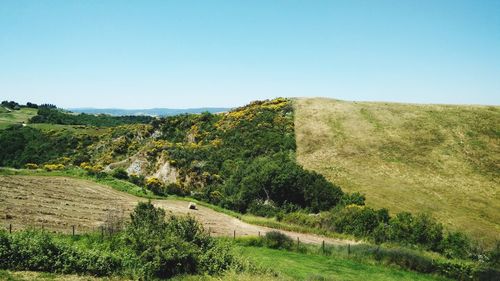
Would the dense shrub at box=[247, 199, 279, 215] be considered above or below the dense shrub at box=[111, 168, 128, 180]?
below

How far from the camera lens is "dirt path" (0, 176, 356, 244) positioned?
107 ft

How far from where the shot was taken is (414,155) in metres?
61.2

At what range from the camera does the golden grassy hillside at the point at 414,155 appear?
46.4 metres

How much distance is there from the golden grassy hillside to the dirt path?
49.5 ft

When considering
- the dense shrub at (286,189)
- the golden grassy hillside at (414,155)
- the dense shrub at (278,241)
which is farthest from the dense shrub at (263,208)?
A: the dense shrub at (278,241)

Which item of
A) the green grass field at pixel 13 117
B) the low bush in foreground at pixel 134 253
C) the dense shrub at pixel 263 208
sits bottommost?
the dense shrub at pixel 263 208

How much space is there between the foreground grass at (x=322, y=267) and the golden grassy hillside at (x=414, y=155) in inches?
523

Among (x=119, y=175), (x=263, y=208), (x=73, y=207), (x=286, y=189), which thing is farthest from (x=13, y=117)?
(x=286, y=189)

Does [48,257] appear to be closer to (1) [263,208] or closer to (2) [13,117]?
(1) [263,208]

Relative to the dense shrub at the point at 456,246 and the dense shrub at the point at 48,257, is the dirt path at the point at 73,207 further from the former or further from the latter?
the dense shrub at the point at 48,257

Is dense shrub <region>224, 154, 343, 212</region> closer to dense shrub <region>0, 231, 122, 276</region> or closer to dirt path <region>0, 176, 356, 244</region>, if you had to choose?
dirt path <region>0, 176, 356, 244</region>

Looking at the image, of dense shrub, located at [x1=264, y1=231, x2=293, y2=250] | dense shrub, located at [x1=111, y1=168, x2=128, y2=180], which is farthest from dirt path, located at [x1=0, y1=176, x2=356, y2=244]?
dense shrub, located at [x1=111, y1=168, x2=128, y2=180]

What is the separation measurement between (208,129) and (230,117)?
5756 mm

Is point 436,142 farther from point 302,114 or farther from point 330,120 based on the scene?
point 302,114
